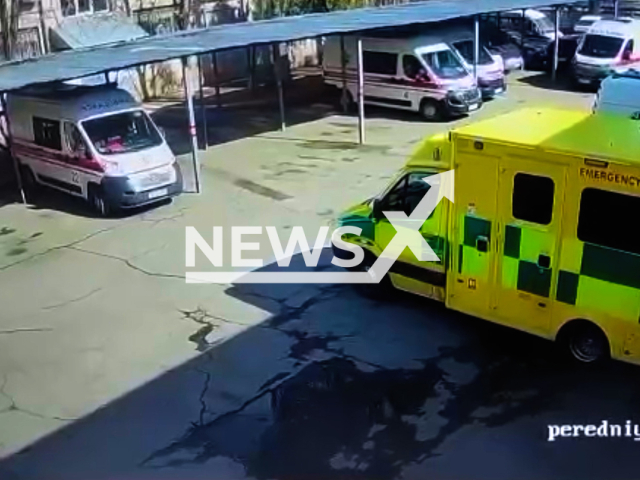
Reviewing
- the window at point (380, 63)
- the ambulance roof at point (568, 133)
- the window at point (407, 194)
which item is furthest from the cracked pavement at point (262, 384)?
the window at point (380, 63)

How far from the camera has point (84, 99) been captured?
16.3m

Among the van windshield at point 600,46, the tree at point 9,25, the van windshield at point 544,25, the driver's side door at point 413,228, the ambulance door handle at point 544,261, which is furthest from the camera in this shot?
the van windshield at point 544,25

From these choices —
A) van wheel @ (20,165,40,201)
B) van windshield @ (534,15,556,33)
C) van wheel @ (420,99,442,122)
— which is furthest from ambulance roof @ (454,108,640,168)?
van windshield @ (534,15,556,33)

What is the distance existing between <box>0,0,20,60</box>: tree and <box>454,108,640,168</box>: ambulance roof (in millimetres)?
16049

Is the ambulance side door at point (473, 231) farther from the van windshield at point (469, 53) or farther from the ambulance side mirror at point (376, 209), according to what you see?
the van windshield at point (469, 53)

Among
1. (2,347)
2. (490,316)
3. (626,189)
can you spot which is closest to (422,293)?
(490,316)

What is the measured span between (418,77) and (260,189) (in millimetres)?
6340

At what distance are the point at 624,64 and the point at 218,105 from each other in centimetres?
1049

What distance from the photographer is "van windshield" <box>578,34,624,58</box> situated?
23595 mm

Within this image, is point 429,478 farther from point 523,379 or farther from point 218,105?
point 218,105

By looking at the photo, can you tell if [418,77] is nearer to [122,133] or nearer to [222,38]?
[222,38]

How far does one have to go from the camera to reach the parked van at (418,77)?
69.6 ft

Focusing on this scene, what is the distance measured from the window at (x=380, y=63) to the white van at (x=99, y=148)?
7.42m

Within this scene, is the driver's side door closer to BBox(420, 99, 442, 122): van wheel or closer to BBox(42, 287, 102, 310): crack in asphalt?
BBox(42, 287, 102, 310): crack in asphalt
